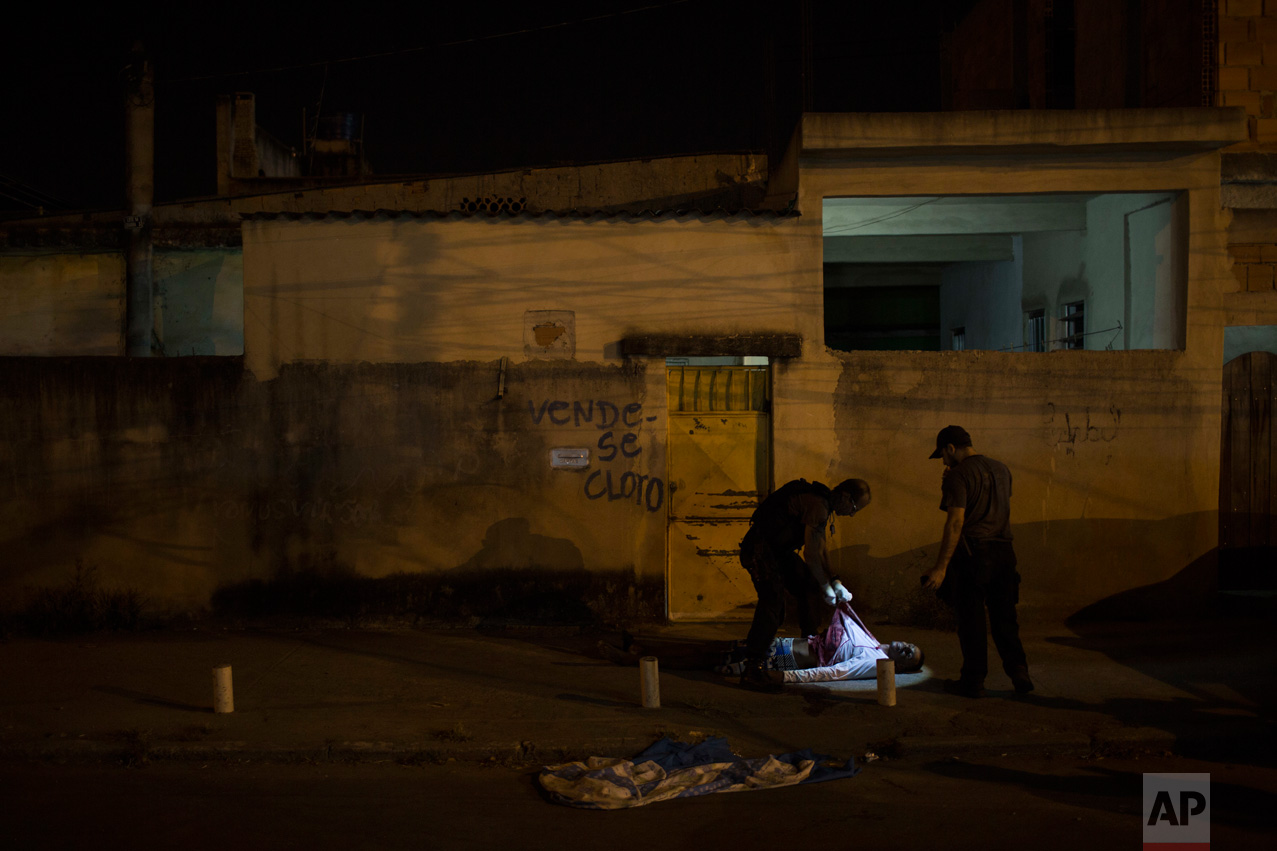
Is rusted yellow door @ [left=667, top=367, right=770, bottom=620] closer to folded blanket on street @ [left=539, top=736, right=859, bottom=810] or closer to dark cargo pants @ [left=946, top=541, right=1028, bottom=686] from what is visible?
dark cargo pants @ [left=946, top=541, right=1028, bottom=686]

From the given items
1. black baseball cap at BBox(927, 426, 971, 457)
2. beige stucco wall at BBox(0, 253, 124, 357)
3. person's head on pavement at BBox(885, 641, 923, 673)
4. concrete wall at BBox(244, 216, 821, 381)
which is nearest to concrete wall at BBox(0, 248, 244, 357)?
beige stucco wall at BBox(0, 253, 124, 357)

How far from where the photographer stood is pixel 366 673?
23.7ft

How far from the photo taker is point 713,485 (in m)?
9.05

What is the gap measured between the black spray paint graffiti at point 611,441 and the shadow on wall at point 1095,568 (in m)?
1.97

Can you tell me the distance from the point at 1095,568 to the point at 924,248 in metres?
5.73

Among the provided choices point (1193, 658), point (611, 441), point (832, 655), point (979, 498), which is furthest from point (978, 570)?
point (611, 441)

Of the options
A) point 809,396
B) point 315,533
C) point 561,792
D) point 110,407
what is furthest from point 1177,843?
point 110,407

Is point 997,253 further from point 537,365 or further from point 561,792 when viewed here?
point 561,792

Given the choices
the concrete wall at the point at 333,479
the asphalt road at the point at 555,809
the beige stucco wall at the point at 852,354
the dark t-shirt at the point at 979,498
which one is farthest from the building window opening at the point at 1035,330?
the asphalt road at the point at 555,809

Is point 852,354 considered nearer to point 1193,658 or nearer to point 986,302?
point 1193,658

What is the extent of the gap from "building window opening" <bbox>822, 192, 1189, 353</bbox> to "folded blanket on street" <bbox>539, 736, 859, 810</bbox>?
5.97 m

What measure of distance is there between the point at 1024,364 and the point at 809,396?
2064 millimetres

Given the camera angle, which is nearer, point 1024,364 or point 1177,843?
point 1177,843

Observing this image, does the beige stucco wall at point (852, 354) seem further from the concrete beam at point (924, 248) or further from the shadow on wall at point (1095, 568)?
the concrete beam at point (924, 248)
